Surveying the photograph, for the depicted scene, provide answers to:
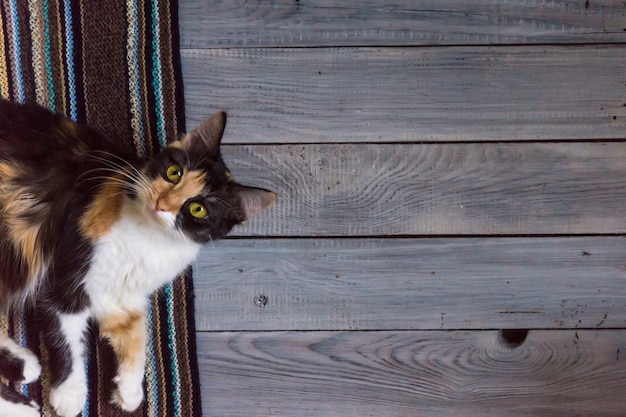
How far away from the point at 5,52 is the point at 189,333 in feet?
2.10

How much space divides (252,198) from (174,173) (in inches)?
5.1

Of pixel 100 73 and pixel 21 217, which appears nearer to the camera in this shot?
pixel 21 217

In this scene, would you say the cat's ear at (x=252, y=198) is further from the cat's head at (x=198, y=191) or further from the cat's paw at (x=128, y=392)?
the cat's paw at (x=128, y=392)

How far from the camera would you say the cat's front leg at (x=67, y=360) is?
3.20 feet

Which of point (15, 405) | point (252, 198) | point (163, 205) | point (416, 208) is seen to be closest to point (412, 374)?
point (416, 208)

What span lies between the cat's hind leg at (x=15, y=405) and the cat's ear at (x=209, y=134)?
0.59 meters

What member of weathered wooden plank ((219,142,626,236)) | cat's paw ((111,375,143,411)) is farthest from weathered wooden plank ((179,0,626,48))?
cat's paw ((111,375,143,411))

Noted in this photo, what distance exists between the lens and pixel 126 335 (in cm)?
102

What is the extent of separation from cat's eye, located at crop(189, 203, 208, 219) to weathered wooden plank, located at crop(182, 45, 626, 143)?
0.82ft

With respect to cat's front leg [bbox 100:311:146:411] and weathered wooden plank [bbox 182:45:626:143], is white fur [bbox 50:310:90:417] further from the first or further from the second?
weathered wooden plank [bbox 182:45:626:143]

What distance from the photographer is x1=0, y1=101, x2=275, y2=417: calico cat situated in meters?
0.90

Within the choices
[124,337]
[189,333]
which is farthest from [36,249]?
[189,333]

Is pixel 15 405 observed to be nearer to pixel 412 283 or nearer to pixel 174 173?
pixel 174 173

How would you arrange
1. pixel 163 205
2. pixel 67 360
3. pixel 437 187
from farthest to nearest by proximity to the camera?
pixel 437 187 → pixel 67 360 → pixel 163 205
